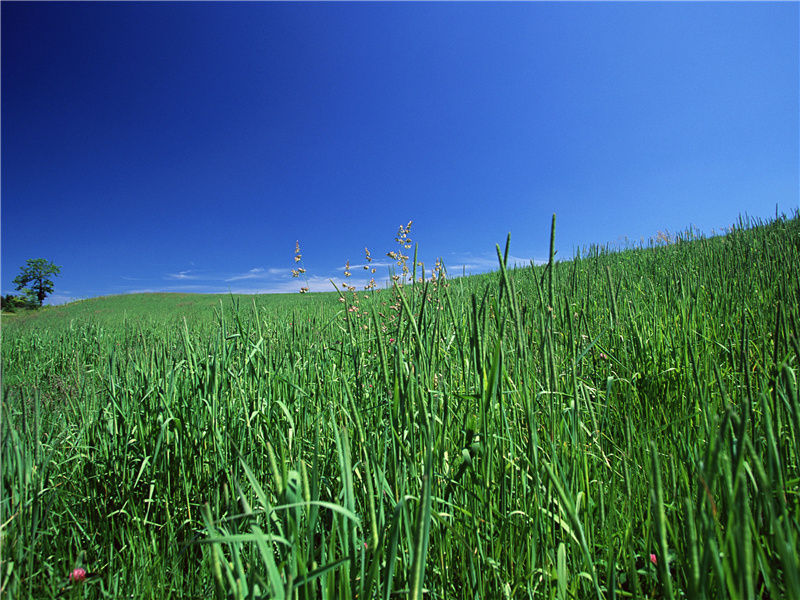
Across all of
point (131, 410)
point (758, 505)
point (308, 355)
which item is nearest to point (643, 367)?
point (758, 505)

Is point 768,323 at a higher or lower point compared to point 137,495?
higher

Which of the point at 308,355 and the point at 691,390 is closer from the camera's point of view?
the point at 691,390

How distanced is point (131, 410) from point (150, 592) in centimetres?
92

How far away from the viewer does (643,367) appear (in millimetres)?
1823

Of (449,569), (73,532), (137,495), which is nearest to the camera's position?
(449,569)

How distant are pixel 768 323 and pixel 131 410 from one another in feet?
11.2

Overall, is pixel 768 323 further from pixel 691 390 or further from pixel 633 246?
pixel 633 246

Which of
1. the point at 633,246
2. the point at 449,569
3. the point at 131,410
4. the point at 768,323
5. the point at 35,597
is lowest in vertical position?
the point at 35,597

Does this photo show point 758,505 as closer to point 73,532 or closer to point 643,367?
point 643,367

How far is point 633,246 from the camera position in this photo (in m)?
11.8

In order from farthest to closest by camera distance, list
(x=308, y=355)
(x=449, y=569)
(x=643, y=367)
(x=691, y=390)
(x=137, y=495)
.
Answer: (x=308, y=355)
(x=643, y=367)
(x=691, y=390)
(x=137, y=495)
(x=449, y=569)

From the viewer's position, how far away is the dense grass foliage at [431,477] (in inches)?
21.5

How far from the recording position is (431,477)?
2.68ft

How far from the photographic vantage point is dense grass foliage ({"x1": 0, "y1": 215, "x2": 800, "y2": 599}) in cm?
55
